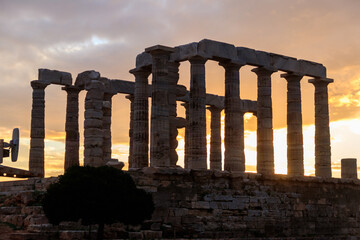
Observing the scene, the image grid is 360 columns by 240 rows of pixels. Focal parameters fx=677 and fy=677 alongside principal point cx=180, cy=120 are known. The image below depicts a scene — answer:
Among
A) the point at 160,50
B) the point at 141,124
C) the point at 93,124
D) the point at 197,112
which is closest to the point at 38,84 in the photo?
the point at 93,124

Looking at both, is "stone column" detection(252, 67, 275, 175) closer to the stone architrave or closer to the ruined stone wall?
the ruined stone wall

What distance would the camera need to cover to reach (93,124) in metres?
43.9

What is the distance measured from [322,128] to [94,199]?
81.5 ft

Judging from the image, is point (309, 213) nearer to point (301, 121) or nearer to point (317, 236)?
point (317, 236)

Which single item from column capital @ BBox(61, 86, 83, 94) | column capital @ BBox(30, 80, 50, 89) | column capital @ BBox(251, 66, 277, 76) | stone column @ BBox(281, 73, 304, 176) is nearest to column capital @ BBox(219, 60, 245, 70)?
column capital @ BBox(251, 66, 277, 76)

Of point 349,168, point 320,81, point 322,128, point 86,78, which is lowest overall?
point 349,168

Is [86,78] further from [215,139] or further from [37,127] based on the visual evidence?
[215,139]

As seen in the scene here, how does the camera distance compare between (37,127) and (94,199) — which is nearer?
(94,199)

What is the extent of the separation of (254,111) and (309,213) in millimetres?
20202

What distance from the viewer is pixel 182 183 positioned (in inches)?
1335

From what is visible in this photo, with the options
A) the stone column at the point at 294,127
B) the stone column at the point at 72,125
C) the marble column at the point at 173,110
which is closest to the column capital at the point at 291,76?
the stone column at the point at 294,127

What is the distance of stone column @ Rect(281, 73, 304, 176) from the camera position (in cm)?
4619

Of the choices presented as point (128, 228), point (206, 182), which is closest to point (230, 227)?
point (206, 182)

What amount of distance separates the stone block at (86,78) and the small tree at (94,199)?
16.0 metres
